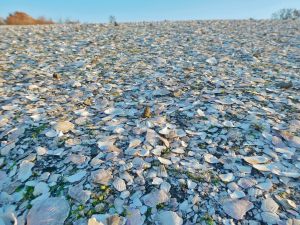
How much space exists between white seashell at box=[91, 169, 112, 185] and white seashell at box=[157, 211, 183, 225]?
0.72m

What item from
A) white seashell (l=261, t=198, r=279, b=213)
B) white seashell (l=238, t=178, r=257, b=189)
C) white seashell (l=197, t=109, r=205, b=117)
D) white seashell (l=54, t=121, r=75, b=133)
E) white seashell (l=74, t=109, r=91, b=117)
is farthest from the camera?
white seashell (l=74, t=109, r=91, b=117)

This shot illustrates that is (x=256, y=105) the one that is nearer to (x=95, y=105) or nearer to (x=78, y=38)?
(x=95, y=105)

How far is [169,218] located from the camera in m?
3.03

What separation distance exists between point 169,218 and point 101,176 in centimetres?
93

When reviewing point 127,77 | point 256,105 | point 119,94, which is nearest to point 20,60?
point 127,77

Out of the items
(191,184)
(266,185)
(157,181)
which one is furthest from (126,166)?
(266,185)

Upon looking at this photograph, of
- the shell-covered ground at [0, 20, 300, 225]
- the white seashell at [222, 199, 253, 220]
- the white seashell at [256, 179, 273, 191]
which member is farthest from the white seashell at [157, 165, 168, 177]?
the white seashell at [256, 179, 273, 191]

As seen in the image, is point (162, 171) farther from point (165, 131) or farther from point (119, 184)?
point (165, 131)

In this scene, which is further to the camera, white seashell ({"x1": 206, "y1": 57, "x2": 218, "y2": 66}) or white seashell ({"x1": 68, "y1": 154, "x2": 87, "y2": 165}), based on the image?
white seashell ({"x1": 206, "y1": 57, "x2": 218, "y2": 66})

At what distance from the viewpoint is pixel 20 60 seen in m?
8.72

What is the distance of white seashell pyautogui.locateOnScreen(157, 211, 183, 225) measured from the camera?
300 centimetres

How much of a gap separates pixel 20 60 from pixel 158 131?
5692mm

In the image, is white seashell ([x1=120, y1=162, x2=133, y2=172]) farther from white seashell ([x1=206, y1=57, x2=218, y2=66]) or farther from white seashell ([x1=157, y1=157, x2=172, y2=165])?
white seashell ([x1=206, y1=57, x2=218, y2=66])

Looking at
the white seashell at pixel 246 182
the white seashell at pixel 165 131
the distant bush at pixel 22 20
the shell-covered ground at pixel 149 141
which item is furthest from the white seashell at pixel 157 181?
the distant bush at pixel 22 20
